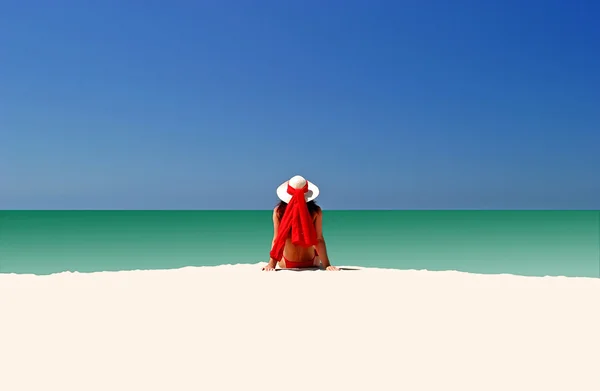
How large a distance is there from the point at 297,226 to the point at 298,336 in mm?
2855

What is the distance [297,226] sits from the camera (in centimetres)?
681

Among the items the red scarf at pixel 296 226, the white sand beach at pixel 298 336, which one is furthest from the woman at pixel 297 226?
the white sand beach at pixel 298 336

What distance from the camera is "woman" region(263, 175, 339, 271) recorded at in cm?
682

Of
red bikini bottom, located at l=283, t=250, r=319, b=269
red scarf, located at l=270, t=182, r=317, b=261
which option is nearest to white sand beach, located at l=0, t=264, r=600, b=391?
red scarf, located at l=270, t=182, r=317, b=261

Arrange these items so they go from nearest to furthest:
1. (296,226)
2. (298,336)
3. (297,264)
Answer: (298,336), (296,226), (297,264)

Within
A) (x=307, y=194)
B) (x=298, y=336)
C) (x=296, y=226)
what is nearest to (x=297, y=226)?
(x=296, y=226)

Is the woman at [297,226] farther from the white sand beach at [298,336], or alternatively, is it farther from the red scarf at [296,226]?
the white sand beach at [298,336]

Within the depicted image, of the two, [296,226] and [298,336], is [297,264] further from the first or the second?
[298,336]

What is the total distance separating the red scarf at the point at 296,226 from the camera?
6.80 metres

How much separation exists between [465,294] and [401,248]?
15.3 metres

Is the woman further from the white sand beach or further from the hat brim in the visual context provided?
the white sand beach

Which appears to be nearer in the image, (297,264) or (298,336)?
(298,336)

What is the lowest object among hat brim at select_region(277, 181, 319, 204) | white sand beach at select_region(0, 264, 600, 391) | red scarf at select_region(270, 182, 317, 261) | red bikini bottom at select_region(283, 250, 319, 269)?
white sand beach at select_region(0, 264, 600, 391)

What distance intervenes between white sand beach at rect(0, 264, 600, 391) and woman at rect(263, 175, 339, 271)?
87cm
